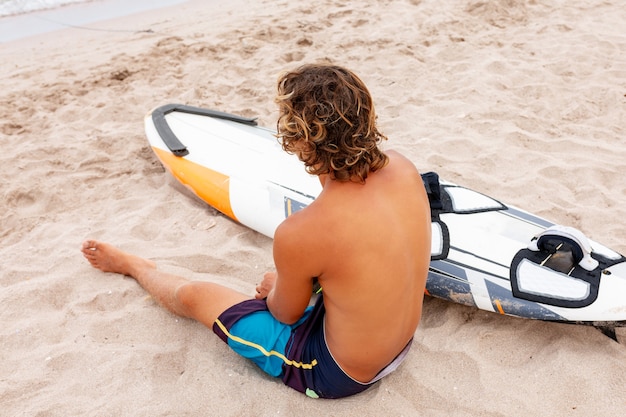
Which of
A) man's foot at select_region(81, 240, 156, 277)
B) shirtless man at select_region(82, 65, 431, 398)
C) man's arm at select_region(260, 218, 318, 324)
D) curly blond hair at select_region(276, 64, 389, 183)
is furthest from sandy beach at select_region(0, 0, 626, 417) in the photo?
curly blond hair at select_region(276, 64, 389, 183)

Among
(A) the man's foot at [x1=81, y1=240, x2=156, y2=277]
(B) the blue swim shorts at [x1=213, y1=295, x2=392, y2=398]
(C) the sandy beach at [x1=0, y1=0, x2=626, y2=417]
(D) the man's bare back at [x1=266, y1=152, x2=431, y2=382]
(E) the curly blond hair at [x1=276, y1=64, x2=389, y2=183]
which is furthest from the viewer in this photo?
(A) the man's foot at [x1=81, y1=240, x2=156, y2=277]

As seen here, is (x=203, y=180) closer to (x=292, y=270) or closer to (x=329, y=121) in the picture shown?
(x=292, y=270)

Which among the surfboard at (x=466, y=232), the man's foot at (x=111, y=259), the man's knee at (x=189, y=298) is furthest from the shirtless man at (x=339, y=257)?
the man's foot at (x=111, y=259)

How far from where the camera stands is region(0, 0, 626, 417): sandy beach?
2.14m

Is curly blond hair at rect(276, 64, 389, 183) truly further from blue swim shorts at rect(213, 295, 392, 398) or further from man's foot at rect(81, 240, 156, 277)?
man's foot at rect(81, 240, 156, 277)

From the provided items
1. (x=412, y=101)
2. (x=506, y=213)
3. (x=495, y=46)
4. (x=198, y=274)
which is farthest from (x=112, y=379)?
(x=495, y=46)

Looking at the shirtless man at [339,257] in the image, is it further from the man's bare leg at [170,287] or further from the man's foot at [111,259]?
the man's foot at [111,259]

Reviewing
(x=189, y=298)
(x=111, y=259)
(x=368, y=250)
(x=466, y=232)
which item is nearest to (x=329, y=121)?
(x=368, y=250)

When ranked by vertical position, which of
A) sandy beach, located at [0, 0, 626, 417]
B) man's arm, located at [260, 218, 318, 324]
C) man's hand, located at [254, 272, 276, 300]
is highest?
man's arm, located at [260, 218, 318, 324]

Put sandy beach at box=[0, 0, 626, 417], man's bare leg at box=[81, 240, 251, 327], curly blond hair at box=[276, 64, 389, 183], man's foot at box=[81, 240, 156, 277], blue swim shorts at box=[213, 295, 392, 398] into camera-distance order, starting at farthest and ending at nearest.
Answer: man's foot at box=[81, 240, 156, 277], man's bare leg at box=[81, 240, 251, 327], sandy beach at box=[0, 0, 626, 417], blue swim shorts at box=[213, 295, 392, 398], curly blond hair at box=[276, 64, 389, 183]

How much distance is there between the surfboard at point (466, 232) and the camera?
2.31 meters

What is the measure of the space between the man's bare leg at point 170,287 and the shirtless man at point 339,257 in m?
0.07

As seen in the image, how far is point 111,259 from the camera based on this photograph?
278cm

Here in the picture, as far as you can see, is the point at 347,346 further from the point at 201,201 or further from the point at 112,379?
the point at 201,201
